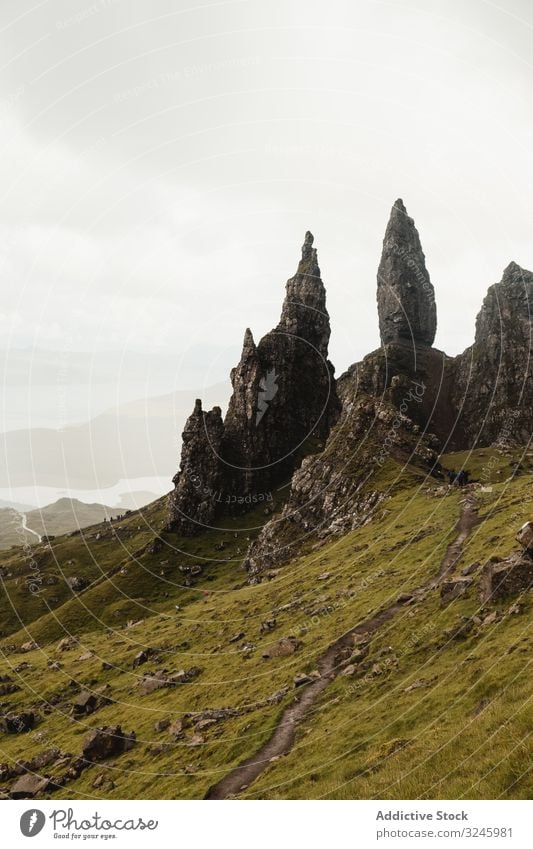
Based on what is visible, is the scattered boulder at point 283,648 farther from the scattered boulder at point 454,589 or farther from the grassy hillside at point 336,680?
the scattered boulder at point 454,589

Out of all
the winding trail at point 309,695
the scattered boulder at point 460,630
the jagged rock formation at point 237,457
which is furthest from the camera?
the jagged rock formation at point 237,457

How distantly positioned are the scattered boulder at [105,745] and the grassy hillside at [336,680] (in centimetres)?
126

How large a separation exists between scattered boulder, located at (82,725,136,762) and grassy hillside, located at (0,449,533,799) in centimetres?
126

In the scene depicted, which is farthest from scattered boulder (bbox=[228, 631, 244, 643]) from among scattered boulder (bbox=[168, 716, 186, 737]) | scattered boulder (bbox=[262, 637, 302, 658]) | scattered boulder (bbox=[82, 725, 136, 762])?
scattered boulder (bbox=[82, 725, 136, 762])

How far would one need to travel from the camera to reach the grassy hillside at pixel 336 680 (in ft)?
82.0

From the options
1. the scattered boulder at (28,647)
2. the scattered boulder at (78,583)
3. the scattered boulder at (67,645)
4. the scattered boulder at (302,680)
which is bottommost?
the scattered boulder at (28,647)

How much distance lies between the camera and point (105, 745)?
156ft

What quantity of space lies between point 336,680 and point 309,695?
2.49 metres

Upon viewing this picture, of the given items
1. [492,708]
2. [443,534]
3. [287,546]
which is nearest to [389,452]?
[287,546]

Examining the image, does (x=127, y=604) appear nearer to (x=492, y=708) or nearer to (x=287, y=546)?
(x=287, y=546)

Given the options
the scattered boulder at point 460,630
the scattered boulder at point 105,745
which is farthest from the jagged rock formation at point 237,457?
the scattered boulder at point 460,630

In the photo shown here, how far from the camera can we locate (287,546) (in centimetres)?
11069
